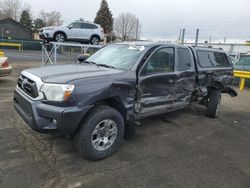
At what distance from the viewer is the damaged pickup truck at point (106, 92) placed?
9.84ft

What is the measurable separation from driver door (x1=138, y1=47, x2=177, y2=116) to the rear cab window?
1.27 m

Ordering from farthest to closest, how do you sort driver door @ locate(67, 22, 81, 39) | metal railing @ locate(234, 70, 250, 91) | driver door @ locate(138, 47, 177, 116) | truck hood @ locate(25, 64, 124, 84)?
driver door @ locate(67, 22, 81, 39) → metal railing @ locate(234, 70, 250, 91) → driver door @ locate(138, 47, 177, 116) → truck hood @ locate(25, 64, 124, 84)

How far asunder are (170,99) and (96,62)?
1.62m

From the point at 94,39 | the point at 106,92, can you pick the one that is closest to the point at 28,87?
the point at 106,92

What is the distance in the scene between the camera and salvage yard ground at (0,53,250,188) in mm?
2949

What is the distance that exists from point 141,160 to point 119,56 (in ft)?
6.22

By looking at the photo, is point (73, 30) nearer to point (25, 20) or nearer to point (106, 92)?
point (106, 92)

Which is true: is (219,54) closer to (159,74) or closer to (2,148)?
(159,74)

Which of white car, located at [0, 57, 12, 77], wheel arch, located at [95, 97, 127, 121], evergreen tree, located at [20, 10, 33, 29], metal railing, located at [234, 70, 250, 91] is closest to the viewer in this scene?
wheel arch, located at [95, 97, 127, 121]

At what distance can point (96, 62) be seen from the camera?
4422mm

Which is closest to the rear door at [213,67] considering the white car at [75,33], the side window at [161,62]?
the side window at [161,62]

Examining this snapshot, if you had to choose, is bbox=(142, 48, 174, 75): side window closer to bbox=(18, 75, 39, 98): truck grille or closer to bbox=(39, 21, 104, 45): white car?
bbox=(18, 75, 39, 98): truck grille

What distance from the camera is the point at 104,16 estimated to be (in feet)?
174

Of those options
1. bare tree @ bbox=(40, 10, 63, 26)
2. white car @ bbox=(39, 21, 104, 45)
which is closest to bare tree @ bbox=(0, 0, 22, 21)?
bare tree @ bbox=(40, 10, 63, 26)
